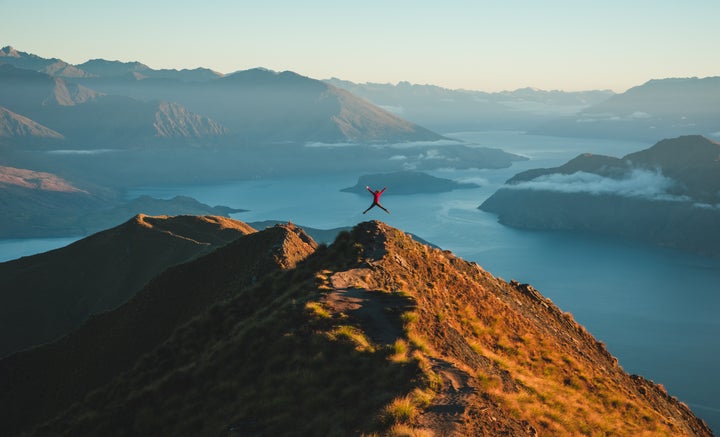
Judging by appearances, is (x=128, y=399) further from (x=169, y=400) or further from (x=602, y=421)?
(x=602, y=421)

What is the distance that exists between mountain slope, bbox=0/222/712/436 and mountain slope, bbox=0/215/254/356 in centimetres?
5275

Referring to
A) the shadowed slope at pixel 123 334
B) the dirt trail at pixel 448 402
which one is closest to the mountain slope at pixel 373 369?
the dirt trail at pixel 448 402

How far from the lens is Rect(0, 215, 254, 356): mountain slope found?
3098 inches

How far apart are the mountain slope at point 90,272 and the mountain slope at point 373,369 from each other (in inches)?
2077

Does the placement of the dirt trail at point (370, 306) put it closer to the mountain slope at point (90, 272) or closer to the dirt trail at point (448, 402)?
the dirt trail at point (448, 402)

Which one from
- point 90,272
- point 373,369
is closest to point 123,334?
point 373,369

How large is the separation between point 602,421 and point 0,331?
270ft

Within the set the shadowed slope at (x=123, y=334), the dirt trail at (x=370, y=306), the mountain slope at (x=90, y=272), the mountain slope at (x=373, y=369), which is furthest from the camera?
the mountain slope at (x=90, y=272)

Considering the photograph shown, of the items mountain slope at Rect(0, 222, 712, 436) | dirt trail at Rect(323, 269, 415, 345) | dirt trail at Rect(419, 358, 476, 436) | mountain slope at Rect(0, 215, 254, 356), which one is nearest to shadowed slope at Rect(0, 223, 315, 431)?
mountain slope at Rect(0, 222, 712, 436)

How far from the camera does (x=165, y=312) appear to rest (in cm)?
4797

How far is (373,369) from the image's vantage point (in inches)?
687

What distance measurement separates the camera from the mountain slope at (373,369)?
15961 millimetres

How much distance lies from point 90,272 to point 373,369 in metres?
86.3

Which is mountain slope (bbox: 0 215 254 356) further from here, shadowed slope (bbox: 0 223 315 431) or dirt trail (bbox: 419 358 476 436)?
dirt trail (bbox: 419 358 476 436)
